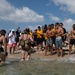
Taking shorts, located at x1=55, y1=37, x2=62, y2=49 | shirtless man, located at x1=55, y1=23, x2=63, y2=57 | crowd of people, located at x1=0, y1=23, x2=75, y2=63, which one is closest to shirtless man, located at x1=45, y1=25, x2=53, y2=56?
crowd of people, located at x1=0, y1=23, x2=75, y2=63

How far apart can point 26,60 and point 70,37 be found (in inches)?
119

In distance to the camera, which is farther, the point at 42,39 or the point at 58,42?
the point at 42,39

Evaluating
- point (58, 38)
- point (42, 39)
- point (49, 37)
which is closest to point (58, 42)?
point (58, 38)

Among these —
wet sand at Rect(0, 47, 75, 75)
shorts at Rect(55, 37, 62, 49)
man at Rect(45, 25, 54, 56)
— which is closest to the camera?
wet sand at Rect(0, 47, 75, 75)

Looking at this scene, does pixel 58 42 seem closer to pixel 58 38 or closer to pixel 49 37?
pixel 58 38

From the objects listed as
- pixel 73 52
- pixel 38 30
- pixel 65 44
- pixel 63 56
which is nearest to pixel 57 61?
pixel 63 56

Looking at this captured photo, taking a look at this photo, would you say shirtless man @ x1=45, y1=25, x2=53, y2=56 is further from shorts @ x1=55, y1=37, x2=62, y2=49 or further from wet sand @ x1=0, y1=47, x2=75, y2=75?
shorts @ x1=55, y1=37, x2=62, y2=49

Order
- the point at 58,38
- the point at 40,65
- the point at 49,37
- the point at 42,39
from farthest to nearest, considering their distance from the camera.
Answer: the point at 42,39
the point at 49,37
the point at 58,38
the point at 40,65

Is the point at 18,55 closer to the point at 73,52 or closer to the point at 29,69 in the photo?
the point at 73,52

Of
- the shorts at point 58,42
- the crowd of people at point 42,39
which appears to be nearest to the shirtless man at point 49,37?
the crowd of people at point 42,39

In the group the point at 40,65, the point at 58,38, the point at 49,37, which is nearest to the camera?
the point at 40,65

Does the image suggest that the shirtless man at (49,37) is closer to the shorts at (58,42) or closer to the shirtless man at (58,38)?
the shirtless man at (58,38)

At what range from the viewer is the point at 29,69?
1232 centimetres

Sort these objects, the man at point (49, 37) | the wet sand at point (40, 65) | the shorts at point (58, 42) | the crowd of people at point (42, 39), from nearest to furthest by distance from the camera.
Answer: the wet sand at point (40, 65) → the crowd of people at point (42, 39) → the shorts at point (58, 42) → the man at point (49, 37)
